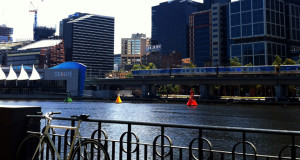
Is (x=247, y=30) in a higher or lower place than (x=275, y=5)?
lower

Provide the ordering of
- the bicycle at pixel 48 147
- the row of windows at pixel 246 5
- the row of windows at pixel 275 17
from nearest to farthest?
the bicycle at pixel 48 147 → the row of windows at pixel 246 5 → the row of windows at pixel 275 17

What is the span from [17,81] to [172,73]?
300 ft

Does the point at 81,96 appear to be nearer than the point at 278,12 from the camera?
Yes

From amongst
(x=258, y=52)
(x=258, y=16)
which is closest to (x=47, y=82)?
(x=258, y=52)

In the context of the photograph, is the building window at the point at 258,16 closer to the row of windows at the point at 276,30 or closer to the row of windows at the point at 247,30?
the row of windows at the point at 247,30

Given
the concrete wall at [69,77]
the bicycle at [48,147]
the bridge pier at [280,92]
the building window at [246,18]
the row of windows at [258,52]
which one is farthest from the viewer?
the building window at [246,18]

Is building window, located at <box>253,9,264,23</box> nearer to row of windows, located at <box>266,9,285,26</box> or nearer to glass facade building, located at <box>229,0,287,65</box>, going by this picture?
glass facade building, located at <box>229,0,287,65</box>

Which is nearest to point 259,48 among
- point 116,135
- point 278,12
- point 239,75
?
point 278,12

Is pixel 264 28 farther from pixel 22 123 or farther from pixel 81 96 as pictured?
pixel 22 123

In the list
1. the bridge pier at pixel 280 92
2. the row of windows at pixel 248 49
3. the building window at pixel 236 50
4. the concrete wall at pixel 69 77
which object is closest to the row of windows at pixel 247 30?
the row of windows at pixel 248 49

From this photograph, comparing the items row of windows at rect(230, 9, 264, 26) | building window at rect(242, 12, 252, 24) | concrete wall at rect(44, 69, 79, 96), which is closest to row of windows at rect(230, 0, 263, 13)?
row of windows at rect(230, 9, 264, 26)

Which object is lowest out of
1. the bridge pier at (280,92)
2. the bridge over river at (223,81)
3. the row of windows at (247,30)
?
the bridge pier at (280,92)

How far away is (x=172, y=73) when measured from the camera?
130 metres

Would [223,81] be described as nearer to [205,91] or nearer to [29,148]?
[205,91]
